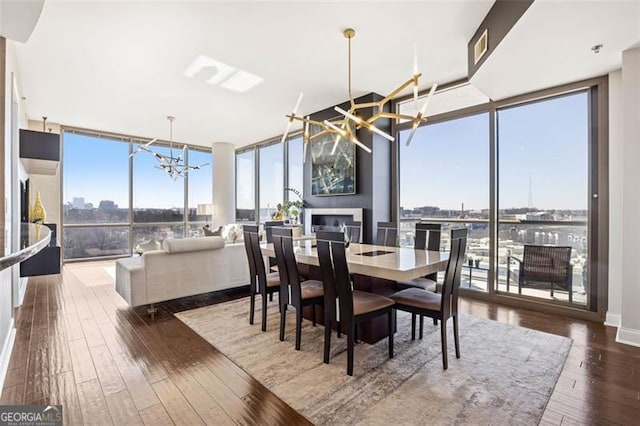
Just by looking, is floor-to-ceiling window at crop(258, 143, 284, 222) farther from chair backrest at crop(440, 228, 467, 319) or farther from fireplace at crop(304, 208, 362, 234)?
chair backrest at crop(440, 228, 467, 319)

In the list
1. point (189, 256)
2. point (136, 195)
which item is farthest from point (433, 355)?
point (136, 195)

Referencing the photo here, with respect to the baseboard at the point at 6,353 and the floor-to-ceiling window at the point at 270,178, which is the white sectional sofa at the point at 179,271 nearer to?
the baseboard at the point at 6,353

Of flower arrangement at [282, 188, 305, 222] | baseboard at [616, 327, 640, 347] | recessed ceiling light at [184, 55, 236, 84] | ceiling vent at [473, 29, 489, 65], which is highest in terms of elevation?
recessed ceiling light at [184, 55, 236, 84]

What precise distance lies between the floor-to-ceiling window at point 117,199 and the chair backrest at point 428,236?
482 centimetres

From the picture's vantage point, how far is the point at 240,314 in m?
3.62

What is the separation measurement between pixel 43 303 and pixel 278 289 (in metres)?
3.26

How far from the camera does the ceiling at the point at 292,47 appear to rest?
108 inches

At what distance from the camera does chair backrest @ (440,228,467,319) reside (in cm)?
241

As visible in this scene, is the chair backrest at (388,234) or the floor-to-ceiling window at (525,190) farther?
the chair backrest at (388,234)

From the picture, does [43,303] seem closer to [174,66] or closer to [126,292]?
[126,292]

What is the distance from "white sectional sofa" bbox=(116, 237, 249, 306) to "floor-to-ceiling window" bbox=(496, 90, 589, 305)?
369cm

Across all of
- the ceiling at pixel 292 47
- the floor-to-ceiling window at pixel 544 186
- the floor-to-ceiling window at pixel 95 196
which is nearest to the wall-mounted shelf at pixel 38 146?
the ceiling at pixel 292 47

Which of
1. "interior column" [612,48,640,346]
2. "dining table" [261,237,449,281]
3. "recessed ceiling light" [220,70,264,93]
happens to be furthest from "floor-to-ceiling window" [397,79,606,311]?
"recessed ceiling light" [220,70,264,93]

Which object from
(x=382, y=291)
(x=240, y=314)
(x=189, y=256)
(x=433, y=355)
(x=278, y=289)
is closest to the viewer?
(x=433, y=355)
